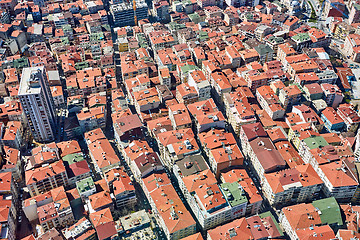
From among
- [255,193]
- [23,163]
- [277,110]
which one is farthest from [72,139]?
A: [277,110]

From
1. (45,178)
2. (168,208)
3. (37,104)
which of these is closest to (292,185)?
(168,208)

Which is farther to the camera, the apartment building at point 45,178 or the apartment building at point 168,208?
the apartment building at point 45,178

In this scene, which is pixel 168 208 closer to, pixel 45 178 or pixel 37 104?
pixel 45 178

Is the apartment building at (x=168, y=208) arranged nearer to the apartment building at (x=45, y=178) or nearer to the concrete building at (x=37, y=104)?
the apartment building at (x=45, y=178)

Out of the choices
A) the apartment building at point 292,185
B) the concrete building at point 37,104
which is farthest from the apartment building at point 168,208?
the concrete building at point 37,104

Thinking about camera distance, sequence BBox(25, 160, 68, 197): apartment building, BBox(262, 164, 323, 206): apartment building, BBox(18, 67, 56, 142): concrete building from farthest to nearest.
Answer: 1. BBox(18, 67, 56, 142): concrete building
2. BBox(25, 160, 68, 197): apartment building
3. BBox(262, 164, 323, 206): apartment building

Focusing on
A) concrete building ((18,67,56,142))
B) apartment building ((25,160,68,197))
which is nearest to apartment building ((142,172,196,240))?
apartment building ((25,160,68,197))

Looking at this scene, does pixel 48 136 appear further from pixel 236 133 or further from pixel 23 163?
pixel 236 133

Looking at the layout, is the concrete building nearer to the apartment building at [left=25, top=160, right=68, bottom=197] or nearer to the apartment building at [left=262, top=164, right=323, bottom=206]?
the apartment building at [left=25, top=160, right=68, bottom=197]
